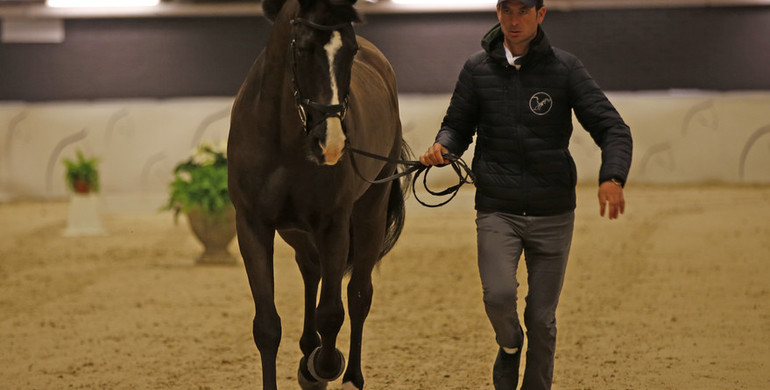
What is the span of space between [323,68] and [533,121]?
848mm

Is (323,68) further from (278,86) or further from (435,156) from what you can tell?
(435,156)

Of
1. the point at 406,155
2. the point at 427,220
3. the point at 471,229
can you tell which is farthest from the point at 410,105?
the point at 406,155

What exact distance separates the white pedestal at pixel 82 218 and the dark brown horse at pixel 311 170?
7278 millimetres

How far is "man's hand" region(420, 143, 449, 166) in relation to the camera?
364 centimetres

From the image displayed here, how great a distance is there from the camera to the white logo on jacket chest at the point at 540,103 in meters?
3.59

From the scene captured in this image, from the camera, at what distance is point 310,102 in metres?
3.28

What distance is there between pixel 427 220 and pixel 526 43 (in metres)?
8.94

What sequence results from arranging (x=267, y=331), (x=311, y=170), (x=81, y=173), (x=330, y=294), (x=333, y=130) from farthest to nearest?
(x=81, y=173) < (x=330, y=294) < (x=267, y=331) < (x=311, y=170) < (x=333, y=130)

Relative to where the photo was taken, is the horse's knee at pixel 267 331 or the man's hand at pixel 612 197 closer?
the man's hand at pixel 612 197

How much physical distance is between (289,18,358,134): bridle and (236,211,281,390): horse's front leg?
59cm

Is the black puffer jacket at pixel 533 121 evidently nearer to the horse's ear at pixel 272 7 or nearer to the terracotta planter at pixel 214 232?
the horse's ear at pixel 272 7

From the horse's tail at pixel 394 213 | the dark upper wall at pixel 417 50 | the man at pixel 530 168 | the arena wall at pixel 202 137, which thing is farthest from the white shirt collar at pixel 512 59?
the dark upper wall at pixel 417 50

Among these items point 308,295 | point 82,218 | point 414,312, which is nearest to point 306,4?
point 308,295

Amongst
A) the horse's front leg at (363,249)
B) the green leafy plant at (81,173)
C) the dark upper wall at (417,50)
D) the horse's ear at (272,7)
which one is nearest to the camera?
the horse's ear at (272,7)
